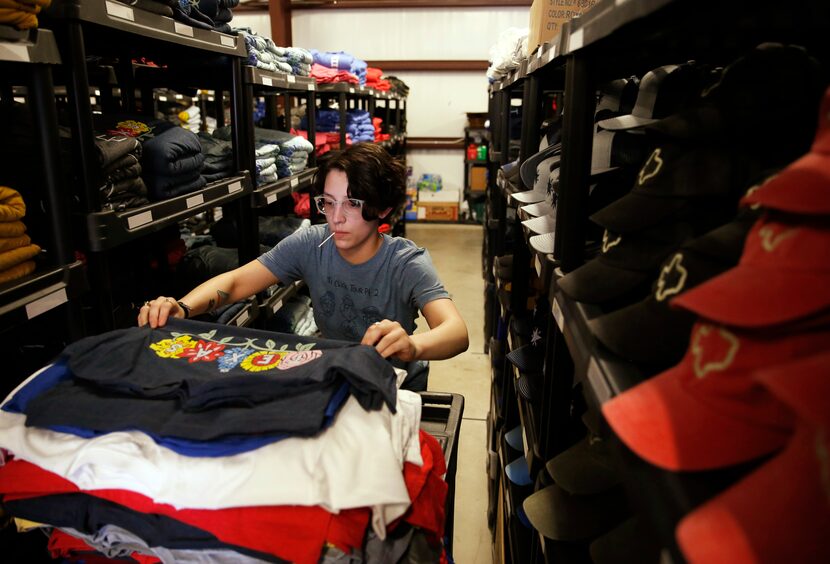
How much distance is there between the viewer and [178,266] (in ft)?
9.04

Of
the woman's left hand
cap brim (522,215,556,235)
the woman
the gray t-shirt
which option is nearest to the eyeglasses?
the woman

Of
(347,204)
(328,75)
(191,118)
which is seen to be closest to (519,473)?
(347,204)

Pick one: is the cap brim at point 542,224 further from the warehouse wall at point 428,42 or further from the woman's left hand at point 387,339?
the warehouse wall at point 428,42

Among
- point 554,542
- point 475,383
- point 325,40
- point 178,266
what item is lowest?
point 475,383

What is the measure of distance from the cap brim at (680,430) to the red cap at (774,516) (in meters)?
0.05

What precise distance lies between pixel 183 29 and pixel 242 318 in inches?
46.8

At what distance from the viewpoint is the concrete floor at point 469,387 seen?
8.82 feet

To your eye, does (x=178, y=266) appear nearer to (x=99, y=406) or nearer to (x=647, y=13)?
(x=99, y=406)

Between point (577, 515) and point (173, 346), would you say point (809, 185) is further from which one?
point (173, 346)

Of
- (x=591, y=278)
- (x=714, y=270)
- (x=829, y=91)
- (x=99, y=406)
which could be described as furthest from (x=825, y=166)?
(x=99, y=406)

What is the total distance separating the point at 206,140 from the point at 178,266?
60cm

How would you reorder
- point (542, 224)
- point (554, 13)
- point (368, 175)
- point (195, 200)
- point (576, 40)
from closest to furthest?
point (576, 40), point (542, 224), point (368, 175), point (554, 13), point (195, 200)

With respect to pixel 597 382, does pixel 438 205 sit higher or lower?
lower

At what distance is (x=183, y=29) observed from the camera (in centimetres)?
208
